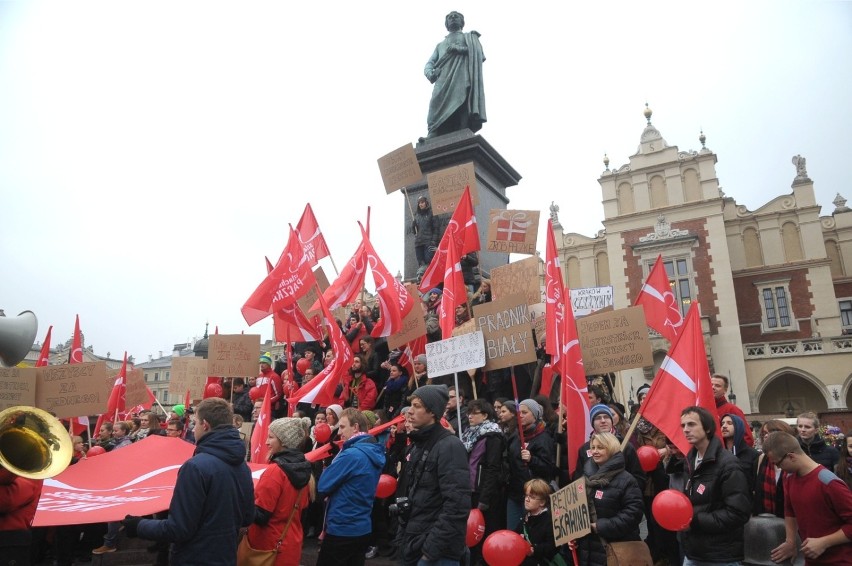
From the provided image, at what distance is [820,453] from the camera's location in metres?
5.09

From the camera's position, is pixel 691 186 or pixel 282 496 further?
pixel 691 186

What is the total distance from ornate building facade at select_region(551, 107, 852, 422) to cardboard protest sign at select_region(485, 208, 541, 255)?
79.2ft

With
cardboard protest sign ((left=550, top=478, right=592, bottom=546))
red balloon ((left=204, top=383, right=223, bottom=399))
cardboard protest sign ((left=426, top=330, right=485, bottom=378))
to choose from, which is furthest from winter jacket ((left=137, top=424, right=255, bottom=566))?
red balloon ((left=204, top=383, right=223, bottom=399))

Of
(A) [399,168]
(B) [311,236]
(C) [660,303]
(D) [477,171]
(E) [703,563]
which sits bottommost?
(E) [703,563]

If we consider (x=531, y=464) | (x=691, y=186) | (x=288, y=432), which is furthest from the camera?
(x=691, y=186)

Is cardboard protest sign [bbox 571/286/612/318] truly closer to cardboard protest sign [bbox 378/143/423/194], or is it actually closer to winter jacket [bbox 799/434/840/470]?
winter jacket [bbox 799/434/840/470]

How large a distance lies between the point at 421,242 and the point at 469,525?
6396 millimetres

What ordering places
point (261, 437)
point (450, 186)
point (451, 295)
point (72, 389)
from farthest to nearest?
point (450, 186) → point (72, 389) → point (451, 295) → point (261, 437)

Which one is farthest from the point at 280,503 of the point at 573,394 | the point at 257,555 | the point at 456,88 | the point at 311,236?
the point at 456,88

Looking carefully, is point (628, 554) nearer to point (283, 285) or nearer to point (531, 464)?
point (531, 464)

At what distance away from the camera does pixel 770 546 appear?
12.9 feet

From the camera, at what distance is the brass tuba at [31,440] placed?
3.42 m

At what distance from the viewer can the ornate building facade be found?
29.9 meters

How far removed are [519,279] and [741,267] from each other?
31.0 meters
